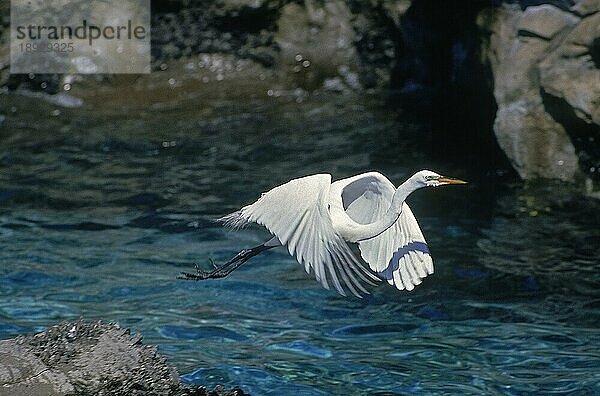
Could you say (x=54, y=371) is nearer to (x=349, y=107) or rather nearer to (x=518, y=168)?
(x=518, y=168)

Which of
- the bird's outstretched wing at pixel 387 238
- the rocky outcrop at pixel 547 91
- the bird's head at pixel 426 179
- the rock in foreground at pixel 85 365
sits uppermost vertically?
the rocky outcrop at pixel 547 91

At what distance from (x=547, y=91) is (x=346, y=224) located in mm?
2335

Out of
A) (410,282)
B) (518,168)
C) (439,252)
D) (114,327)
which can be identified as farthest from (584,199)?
(114,327)

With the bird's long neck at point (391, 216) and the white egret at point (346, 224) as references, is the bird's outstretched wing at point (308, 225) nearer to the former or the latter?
the white egret at point (346, 224)

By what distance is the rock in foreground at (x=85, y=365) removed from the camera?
9.89 feet

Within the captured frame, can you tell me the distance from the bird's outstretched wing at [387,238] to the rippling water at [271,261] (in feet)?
1.22

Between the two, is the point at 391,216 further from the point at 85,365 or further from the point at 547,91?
the point at 547,91

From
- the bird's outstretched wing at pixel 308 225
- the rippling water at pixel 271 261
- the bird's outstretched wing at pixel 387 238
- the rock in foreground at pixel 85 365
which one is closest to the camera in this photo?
the rock in foreground at pixel 85 365

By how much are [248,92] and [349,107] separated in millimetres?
791

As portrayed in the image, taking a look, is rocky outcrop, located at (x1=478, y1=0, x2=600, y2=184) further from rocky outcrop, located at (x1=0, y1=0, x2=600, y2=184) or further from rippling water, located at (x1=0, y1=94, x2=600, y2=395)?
rocky outcrop, located at (x1=0, y1=0, x2=600, y2=184)

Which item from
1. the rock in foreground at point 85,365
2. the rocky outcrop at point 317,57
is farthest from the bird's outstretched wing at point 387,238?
the rocky outcrop at point 317,57

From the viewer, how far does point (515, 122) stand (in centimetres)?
601

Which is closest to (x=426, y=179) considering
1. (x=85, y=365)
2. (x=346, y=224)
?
(x=346, y=224)

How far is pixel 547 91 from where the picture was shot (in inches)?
231
